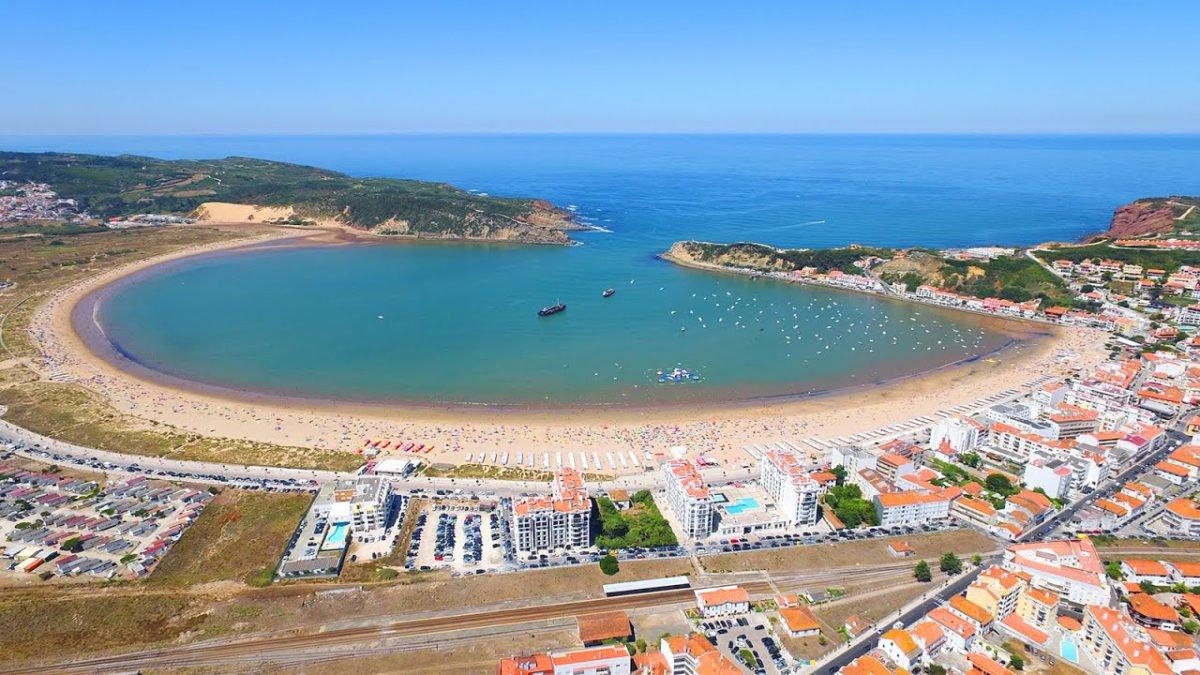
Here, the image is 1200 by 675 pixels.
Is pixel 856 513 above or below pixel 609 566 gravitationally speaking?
below

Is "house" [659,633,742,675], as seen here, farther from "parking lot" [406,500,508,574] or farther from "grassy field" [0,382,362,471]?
"grassy field" [0,382,362,471]

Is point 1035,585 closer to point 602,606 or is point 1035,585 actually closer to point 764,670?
point 764,670

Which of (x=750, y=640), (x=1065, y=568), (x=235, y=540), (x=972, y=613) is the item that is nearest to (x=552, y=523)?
(x=750, y=640)

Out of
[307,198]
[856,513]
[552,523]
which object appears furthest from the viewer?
[307,198]

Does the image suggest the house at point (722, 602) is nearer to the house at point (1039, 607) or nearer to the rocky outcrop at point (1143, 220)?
the house at point (1039, 607)

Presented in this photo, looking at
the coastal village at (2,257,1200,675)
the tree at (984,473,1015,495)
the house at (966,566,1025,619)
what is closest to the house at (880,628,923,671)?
the coastal village at (2,257,1200,675)

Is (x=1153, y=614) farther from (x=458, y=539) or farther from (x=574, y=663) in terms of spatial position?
(x=458, y=539)

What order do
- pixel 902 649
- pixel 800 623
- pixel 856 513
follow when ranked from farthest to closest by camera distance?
1. pixel 856 513
2. pixel 800 623
3. pixel 902 649
